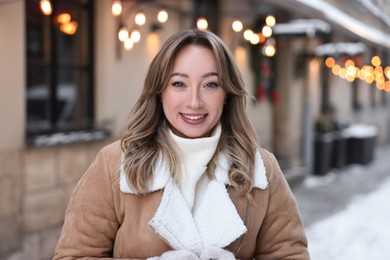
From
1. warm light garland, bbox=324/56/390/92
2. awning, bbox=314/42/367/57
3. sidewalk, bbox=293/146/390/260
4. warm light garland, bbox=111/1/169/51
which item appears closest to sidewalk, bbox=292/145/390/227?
sidewalk, bbox=293/146/390/260

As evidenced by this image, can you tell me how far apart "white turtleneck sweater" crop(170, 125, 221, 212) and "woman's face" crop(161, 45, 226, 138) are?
0.12ft

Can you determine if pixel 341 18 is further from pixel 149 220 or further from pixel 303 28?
pixel 149 220

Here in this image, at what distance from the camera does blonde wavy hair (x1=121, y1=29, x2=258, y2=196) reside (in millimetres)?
2141

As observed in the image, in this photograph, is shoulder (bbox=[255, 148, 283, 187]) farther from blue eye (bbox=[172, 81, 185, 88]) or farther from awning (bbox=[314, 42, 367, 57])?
awning (bbox=[314, 42, 367, 57])

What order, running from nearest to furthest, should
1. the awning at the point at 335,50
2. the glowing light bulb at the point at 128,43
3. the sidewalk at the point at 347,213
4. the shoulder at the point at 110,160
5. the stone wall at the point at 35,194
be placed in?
1. the shoulder at the point at 110,160
2. the stone wall at the point at 35,194
3. the glowing light bulb at the point at 128,43
4. the sidewalk at the point at 347,213
5. the awning at the point at 335,50

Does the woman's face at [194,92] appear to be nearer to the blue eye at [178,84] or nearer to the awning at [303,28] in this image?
the blue eye at [178,84]

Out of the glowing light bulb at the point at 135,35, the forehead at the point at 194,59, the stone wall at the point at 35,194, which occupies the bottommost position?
the stone wall at the point at 35,194

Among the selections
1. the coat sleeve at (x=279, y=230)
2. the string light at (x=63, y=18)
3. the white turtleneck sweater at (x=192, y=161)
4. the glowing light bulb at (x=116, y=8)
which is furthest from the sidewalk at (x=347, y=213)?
the white turtleneck sweater at (x=192, y=161)

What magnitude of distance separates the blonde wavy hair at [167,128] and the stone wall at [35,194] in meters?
3.74

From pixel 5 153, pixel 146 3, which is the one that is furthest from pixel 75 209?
pixel 146 3

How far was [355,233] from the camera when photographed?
27.9 ft

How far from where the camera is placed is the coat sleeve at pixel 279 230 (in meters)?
2.25

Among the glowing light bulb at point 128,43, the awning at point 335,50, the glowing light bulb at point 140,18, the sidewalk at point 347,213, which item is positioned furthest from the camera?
the awning at point 335,50

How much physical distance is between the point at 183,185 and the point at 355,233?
680 centimetres
